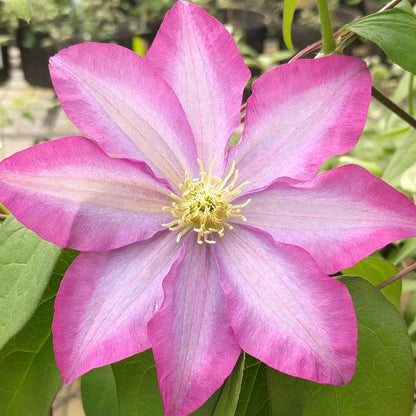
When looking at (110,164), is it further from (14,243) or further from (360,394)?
(360,394)

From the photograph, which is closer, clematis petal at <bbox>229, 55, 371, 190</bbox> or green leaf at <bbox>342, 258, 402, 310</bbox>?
clematis petal at <bbox>229, 55, 371, 190</bbox>

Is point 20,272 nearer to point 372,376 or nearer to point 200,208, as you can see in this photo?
point 200,208

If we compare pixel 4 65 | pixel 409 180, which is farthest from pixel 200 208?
pixel 4 65

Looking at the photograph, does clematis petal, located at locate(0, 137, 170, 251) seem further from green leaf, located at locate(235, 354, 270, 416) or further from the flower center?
green leaf, located at locate(235, 354, 270, 416)

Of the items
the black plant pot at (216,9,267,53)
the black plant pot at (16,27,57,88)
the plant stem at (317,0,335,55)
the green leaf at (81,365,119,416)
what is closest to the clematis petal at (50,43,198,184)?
the plant stem at (317,0,335,55)

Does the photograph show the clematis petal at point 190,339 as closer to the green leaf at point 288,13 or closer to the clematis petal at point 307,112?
the clematis petal at point 307,112

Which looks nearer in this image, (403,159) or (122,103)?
(122,103)
